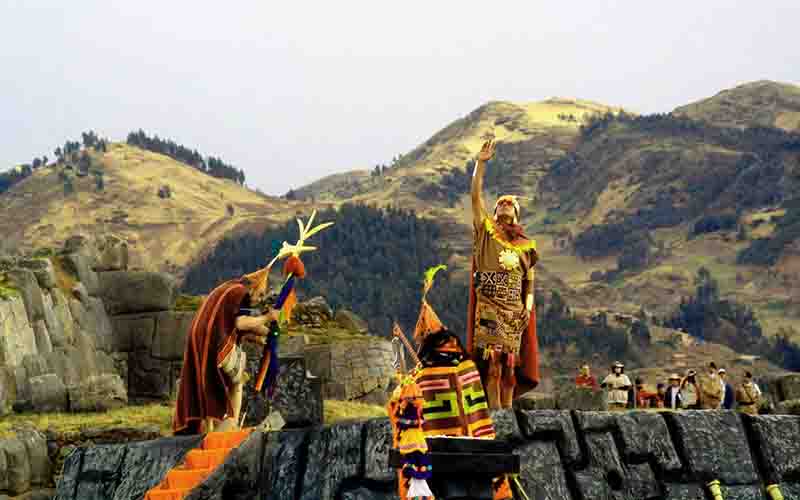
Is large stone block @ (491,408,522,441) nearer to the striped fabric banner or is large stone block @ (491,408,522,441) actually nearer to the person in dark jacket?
the striped fabric banner

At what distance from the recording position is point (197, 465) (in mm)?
10539

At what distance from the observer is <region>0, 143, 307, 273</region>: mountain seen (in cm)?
9581

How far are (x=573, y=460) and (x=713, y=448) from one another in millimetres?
1412

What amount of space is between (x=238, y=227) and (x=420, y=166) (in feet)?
159

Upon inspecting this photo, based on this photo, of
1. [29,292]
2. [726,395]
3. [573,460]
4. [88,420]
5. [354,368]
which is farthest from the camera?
[354,368]

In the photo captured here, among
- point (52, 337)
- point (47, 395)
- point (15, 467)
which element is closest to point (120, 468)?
point (15, 467)

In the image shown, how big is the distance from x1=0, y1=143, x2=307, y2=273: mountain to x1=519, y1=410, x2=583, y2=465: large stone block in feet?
265

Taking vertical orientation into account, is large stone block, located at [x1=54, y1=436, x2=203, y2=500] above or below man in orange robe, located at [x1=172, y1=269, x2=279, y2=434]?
below

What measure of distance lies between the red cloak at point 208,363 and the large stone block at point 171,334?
26.5 ft

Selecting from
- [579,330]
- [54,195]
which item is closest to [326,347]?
[579,330]

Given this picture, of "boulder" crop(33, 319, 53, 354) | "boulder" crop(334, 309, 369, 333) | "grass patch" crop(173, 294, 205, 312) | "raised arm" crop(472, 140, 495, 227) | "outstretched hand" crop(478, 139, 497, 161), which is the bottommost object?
"boulder" crop(334, 309, 369, 333)

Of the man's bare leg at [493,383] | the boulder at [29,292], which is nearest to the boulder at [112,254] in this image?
the boulder at [29,292]

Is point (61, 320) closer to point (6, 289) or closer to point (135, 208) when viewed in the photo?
point (6, 289)

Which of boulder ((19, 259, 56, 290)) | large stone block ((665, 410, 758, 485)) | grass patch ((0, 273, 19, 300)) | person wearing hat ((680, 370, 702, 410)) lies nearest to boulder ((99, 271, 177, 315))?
boulder ((19, 259, 56, 290))
